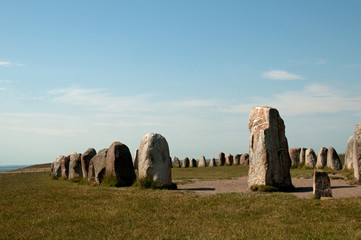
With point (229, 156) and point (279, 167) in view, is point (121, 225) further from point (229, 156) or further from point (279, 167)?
point (229, 156)

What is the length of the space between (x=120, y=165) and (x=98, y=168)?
1736 mm

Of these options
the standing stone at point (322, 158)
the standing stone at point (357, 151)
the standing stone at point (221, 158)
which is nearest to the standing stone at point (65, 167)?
the standing stone at point (322, 158)

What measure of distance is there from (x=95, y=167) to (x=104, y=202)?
24.2 feet

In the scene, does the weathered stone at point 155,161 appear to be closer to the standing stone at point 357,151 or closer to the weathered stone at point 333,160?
the standing stone at point 357,151

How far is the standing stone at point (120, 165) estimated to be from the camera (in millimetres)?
16938

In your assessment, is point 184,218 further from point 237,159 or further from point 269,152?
point 237,159

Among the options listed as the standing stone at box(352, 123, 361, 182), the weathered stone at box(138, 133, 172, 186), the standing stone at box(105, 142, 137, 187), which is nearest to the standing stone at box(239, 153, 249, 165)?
the standing stone at box(105, 142, 137, 187)

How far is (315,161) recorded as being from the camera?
27.1m

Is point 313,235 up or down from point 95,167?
down

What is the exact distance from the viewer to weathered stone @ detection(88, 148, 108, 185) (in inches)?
710

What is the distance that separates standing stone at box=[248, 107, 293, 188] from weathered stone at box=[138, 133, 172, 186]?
3.18 meters

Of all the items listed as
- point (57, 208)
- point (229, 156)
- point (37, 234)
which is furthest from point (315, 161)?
point (37, 234)

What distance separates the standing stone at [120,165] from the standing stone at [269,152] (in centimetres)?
549

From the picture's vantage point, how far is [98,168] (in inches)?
723
